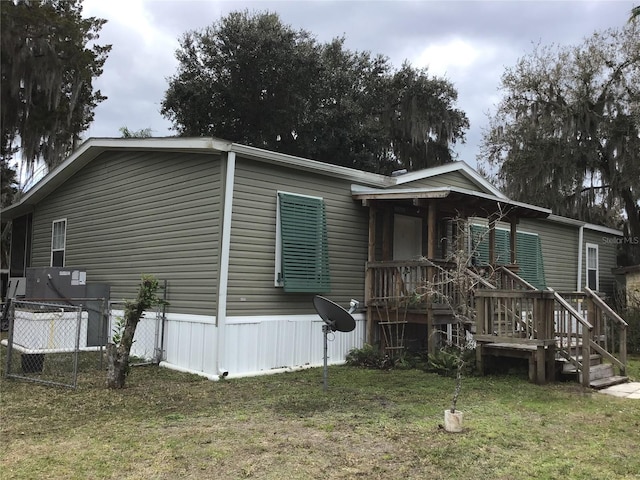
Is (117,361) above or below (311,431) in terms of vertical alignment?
above

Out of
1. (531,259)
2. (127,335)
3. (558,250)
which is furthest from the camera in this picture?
(558,250)

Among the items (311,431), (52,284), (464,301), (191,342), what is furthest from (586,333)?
(52,284)

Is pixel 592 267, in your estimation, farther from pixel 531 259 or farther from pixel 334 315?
pixel 334 315

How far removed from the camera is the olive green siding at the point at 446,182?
1105 centimetres

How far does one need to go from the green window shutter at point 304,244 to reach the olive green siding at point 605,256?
35.0 feet

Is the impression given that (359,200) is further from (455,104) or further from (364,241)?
(455,104)

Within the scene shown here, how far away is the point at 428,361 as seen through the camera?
329 inches

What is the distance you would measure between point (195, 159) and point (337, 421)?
4.92 m

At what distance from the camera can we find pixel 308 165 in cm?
877

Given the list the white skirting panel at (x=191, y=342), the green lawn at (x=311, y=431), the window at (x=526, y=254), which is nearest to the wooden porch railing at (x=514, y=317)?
the green lawn at (x=311, y=431)

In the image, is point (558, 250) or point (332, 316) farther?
point (558, 250)

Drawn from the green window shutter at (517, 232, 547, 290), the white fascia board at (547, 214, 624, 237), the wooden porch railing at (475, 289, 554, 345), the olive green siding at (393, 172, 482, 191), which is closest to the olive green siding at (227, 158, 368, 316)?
the olive green siding at (393, 172, 482, 191)

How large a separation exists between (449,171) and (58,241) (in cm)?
896

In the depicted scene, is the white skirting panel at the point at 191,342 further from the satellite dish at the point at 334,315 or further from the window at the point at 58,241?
the window at the point at 58,241
